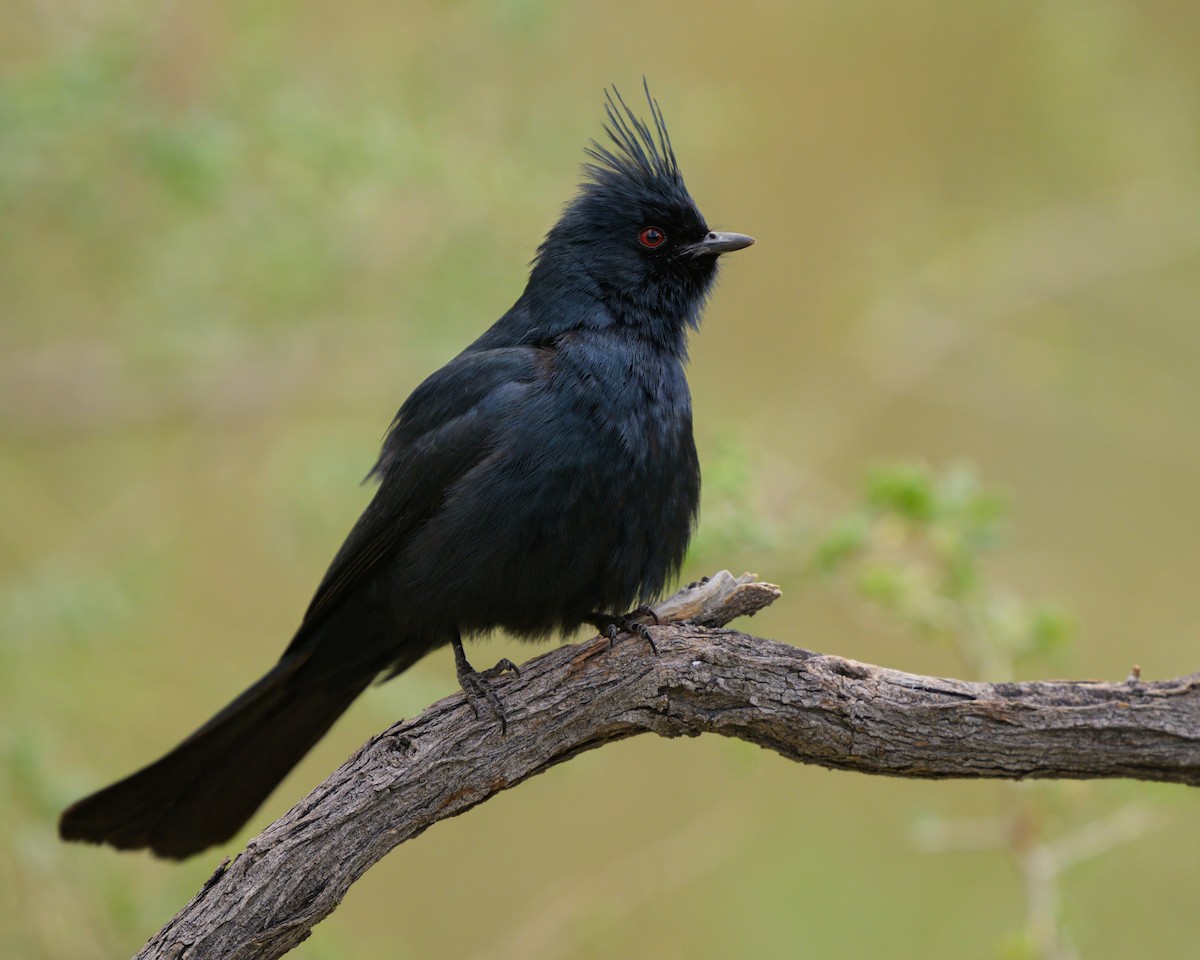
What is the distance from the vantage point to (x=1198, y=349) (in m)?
7.51

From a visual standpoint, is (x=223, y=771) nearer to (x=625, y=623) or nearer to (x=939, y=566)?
(x=625, y=623)

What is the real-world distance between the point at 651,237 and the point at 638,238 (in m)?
0.04

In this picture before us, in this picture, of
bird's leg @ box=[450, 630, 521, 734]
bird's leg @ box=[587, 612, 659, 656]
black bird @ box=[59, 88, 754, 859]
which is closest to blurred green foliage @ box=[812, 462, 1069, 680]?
black bird @ box=[59, 88, 754, 859]

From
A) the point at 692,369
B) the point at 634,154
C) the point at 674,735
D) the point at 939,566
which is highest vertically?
the point at 692,369

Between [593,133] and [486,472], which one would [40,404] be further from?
[486,472]

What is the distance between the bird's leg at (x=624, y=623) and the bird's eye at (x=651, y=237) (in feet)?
4.09

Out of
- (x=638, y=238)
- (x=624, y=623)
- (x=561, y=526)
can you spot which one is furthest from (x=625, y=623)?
(x=638, y=238)

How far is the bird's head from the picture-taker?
449 centimetres

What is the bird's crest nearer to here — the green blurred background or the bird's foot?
the green blurred background

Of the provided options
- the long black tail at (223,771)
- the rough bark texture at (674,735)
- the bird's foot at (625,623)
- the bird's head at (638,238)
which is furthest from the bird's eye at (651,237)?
the long black tail at (223,771)

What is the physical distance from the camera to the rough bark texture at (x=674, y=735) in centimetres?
314

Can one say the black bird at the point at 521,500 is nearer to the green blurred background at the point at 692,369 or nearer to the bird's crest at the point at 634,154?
the bird's crest at the point at 634,154

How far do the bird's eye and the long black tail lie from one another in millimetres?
1673

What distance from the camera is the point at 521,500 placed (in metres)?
3.94
